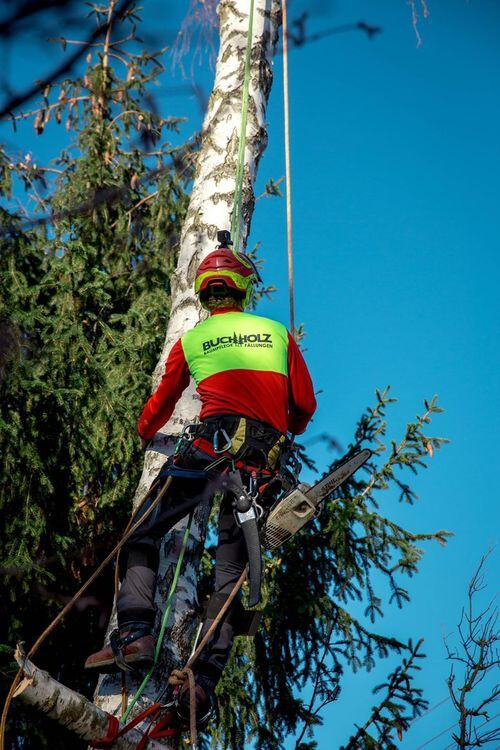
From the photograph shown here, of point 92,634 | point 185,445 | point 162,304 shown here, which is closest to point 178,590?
point 185,445

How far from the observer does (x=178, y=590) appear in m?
4.56

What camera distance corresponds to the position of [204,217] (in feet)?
18.6

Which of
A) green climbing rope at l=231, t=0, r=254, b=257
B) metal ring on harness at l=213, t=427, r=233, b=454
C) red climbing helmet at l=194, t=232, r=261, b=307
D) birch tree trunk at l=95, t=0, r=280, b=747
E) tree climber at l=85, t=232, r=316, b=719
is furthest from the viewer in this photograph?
green climbing rope at l=231, t=0, r=254, b=257

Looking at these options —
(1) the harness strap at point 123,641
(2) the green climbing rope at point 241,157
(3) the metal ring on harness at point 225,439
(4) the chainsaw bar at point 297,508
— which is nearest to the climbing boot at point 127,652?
(1) the harness strap at point 123,641

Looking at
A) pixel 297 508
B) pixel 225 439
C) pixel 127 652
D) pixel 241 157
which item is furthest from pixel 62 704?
pixel 241 157

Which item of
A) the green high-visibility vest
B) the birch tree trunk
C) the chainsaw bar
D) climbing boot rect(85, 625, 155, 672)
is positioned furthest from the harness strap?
the green high-visibility vest

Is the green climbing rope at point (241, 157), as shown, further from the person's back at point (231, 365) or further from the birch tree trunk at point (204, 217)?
the person's back at point (231, 365)

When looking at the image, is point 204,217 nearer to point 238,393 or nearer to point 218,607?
point 238,393

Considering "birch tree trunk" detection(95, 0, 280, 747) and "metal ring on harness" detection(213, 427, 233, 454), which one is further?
"metal ring on harness" detection(213, 427, 233, 454)

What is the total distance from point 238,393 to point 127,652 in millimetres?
1391

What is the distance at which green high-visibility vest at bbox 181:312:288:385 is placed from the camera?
486 centimetres

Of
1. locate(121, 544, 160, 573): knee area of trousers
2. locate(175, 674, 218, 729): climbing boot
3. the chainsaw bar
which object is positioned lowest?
locate(175, 674, 218, 729): climbing boot

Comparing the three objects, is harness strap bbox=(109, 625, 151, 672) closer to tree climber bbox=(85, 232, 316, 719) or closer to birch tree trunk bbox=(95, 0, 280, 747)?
tree climber bbox=(85, 232, 316, 719)

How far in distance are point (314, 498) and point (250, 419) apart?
0.56m
